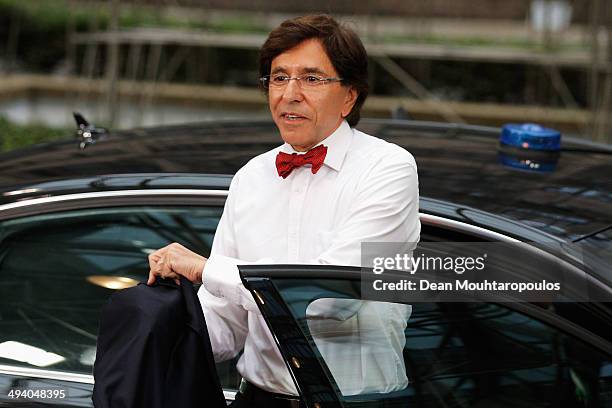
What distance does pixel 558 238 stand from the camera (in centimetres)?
263

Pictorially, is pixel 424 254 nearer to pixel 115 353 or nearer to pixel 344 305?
pixel 344 305

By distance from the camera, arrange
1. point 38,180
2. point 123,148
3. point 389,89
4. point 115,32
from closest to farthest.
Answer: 1. point 38,180
2. point 123,148
3. point 115,32
4. point 389,89

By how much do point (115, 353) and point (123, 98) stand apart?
10148 mm

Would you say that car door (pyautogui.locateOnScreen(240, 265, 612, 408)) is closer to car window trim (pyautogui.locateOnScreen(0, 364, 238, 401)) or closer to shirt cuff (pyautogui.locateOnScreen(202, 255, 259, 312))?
shirt cuff (pyautogui.locateOnScreen(202, 255, 259, 312))

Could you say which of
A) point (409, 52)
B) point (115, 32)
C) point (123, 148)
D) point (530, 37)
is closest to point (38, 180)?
point (123, 148)

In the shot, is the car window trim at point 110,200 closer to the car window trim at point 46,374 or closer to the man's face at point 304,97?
Answer: the car window trim at point 46,374

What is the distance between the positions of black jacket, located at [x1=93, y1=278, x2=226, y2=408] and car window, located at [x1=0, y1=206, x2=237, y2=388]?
2.18 ft

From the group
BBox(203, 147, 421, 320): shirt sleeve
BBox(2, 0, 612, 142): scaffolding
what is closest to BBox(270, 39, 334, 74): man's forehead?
BBox(203, 147, 421, 320): shirt sleeve

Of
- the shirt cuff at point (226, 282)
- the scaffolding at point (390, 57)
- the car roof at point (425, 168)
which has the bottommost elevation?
the shirt cuff at point (226, 282)

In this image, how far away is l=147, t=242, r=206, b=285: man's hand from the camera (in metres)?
2.33

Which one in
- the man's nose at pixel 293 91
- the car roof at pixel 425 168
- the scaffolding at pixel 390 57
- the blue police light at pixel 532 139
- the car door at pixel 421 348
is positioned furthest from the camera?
the scaffolding at pixel 390 57

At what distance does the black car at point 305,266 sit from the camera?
2.26m

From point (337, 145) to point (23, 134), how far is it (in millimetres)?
5431

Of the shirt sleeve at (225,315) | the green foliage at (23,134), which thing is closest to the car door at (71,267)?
the shirt sleeve at (225,315)
